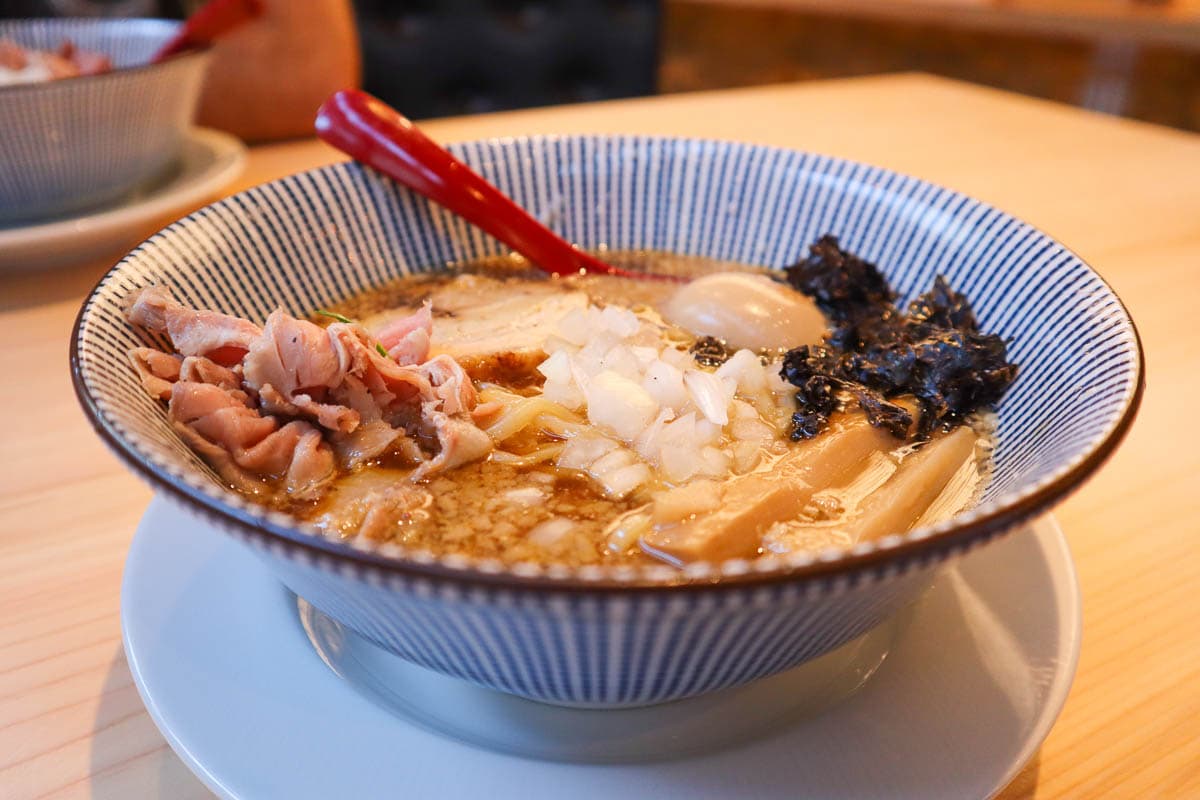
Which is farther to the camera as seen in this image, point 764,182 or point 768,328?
point 764,182

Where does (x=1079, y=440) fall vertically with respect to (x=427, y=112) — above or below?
above

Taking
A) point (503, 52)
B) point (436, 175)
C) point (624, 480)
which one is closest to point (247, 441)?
point (624, 480)

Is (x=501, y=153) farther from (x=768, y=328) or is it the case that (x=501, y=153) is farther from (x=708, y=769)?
(x=708, y=769)

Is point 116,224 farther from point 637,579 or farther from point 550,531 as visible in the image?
point 637,579

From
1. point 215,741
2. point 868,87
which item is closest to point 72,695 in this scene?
point 215,741

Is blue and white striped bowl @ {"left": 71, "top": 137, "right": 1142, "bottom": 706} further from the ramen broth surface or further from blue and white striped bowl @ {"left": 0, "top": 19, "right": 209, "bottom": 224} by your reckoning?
blue and white striped bowl @ {"left": 0, "top": 19, "right": 209, "bottom": 224}

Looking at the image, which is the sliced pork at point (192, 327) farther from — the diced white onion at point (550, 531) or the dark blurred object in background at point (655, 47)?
the dark blurred object in background at point (655, 47)

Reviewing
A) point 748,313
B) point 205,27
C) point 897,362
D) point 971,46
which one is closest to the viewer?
point 897,362
